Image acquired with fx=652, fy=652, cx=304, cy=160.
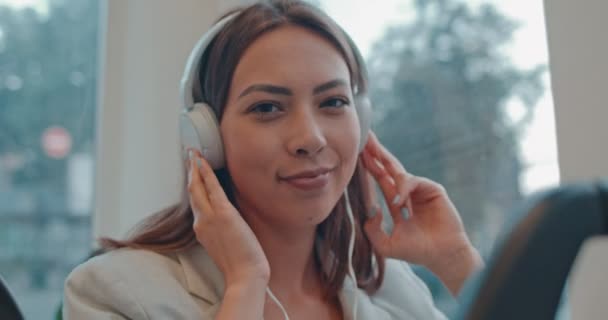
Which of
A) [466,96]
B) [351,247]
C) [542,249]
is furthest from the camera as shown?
[466,96]

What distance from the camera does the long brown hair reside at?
114 centimetres

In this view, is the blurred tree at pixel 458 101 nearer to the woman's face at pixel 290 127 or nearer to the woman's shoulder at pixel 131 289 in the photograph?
the woman's face at pixel 290 127

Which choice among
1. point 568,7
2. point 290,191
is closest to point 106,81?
point 290,191

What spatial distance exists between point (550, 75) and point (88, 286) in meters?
0.91

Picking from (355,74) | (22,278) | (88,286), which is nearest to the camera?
(88,286)

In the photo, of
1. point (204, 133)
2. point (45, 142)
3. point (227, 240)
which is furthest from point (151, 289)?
point (45, 142)

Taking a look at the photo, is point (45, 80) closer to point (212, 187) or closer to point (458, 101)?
point (212, 187)

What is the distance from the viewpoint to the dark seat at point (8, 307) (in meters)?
0.48

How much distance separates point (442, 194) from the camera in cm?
132

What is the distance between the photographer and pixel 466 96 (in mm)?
1540

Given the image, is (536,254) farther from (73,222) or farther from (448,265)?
(73,222)

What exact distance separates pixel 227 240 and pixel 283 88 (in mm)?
264

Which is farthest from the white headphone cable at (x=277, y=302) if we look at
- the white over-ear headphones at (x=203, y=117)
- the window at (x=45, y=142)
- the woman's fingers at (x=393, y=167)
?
the window at (x=45, y=142)

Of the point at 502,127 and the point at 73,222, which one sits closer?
the point at 502,127
